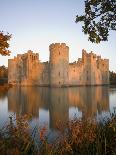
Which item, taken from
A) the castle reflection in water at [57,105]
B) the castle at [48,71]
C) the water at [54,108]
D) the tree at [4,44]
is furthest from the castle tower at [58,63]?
the tree at [4,44]

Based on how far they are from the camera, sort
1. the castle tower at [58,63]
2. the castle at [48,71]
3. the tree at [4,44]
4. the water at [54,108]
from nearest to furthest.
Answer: the tree at [4,44]
the water at [54,108]
the castle tower at [58,63]
the castle at [48,71]

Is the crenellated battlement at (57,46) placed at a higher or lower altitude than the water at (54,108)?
higher

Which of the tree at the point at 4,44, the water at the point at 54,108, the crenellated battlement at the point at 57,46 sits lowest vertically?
the water at the point at 54,108

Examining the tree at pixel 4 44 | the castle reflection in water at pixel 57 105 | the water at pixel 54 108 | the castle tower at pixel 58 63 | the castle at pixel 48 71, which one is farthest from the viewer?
the castle at pixel 48 71

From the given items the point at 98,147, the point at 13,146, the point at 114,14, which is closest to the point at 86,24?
the point at 114,14

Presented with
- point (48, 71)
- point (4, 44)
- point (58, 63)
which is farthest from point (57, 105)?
point (48, 71)

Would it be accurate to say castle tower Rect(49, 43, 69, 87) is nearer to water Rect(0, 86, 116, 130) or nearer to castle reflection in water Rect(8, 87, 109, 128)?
castle reflection in water Rect(8, 87, 109, 128)

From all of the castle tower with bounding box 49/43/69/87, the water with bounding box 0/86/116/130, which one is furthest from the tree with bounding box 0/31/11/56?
the castle tower with bounding box 49/43/69/87

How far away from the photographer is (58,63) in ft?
144

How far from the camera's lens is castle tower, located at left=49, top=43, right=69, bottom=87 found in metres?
43.7

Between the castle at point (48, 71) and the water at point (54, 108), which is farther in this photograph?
the castle at point (48, 71)

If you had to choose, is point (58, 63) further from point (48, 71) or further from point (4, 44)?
point (4, 44)

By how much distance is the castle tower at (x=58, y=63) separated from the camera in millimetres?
43688

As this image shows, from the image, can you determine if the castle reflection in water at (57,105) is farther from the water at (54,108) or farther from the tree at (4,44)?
the tree at (4,44)
